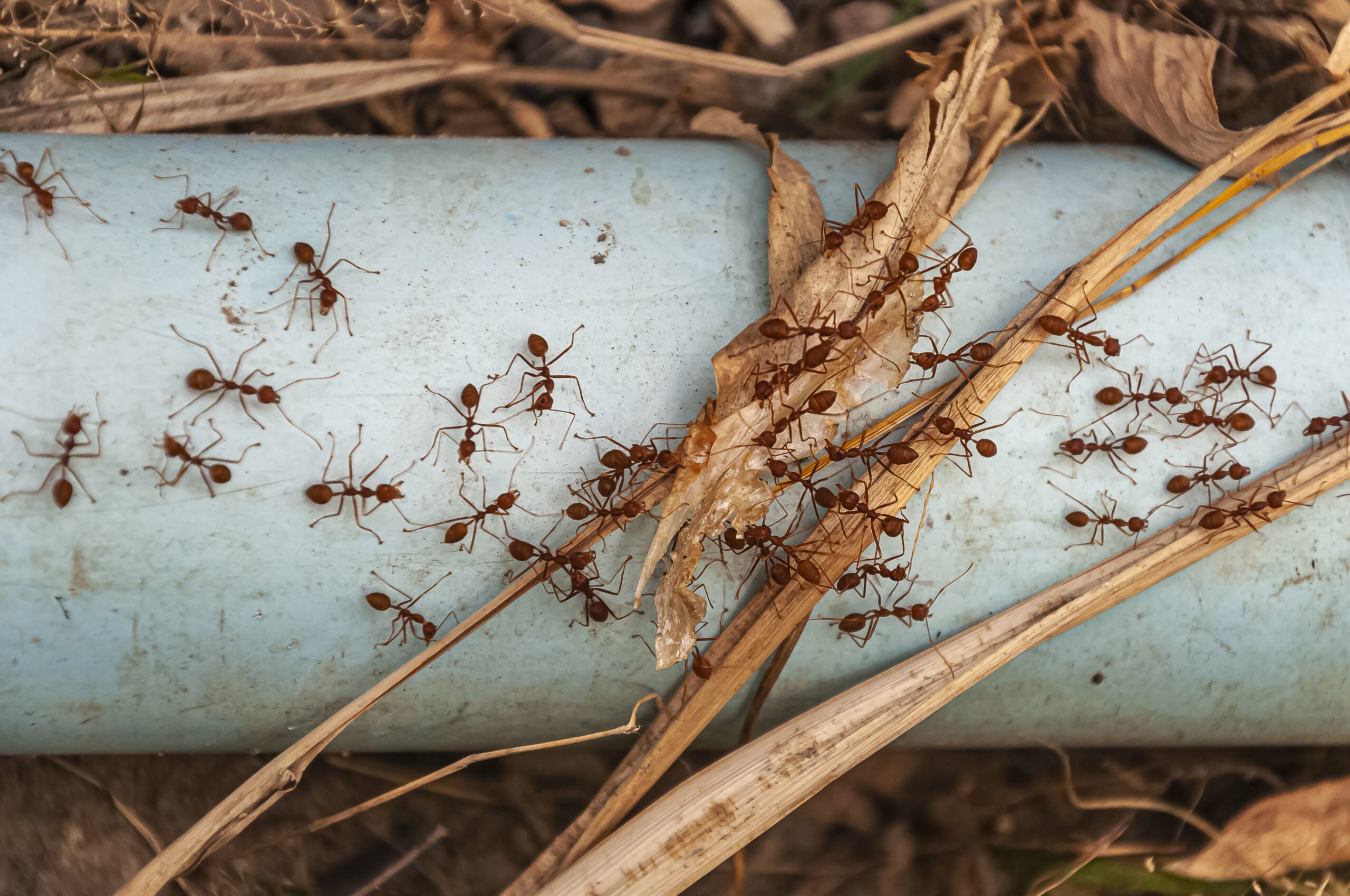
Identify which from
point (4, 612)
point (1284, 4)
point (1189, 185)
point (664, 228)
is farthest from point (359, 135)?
point (1284, 4)

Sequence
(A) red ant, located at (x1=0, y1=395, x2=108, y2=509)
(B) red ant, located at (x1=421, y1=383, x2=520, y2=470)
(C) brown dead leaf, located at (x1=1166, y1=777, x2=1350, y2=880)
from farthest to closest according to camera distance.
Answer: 1. (C) brown dead leaf, located at (x1=1166, y1=777, x2=1350, y2=880)
2. (B) red ant, located at (x1=421, y1=383, x2=520, y2=470)
3. (A) red ant, located at (x1=0, y1=395, x2=108, y2=509)

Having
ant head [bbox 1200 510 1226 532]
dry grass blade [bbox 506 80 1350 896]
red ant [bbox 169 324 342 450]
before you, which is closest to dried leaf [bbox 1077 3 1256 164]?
dry grass blade [bbox 506 80 1350 896]

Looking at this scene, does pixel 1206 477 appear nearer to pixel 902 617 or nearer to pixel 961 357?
pixel 961 357

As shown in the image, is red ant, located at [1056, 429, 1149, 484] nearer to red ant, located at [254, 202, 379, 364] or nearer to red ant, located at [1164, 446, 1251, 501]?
red ant, located at [1164, 446, 1251, 501]

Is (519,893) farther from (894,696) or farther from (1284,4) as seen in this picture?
(1284,4)

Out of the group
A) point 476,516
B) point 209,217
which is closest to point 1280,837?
point 476,516

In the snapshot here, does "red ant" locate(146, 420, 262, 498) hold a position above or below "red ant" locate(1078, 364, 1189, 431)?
below

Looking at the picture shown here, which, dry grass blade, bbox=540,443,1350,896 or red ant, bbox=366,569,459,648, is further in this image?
dry grass blade, bbox=540,443,1350,896
